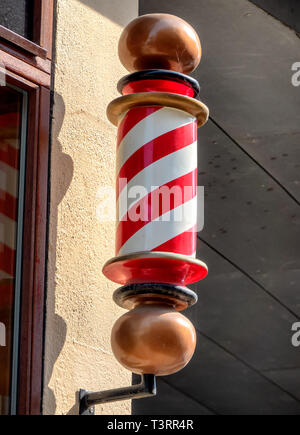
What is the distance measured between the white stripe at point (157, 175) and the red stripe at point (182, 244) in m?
0.11

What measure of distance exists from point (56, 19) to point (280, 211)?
2.98 meters

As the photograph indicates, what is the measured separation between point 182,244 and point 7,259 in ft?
1.40

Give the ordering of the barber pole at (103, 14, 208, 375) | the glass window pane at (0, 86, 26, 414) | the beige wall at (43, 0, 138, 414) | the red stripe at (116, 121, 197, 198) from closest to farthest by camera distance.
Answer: the barber pole at (103, 14, 208, 375) < the red stripe at (116, 121, 197, 198) < the glass window pane at (0, 86, 26, 414) < the beige wall at (43, 0, 138, 414)

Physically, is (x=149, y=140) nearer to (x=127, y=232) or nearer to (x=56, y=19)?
(x=127, y=232)

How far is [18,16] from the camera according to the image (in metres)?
2.28

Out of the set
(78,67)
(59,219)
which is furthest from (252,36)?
(59,219)

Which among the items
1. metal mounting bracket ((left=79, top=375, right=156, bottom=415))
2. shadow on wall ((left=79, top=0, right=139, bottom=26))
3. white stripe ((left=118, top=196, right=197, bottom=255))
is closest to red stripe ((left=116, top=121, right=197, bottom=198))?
white stripe ((left=118, top=196, right=197, bottom=255))

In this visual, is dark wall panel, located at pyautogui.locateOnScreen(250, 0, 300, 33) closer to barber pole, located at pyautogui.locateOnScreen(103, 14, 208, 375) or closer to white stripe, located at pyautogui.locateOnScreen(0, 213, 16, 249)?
barber pole, located at pyautogui.locateOnScreen(103, 14, 208, 375)

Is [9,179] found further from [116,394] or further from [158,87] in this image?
[116,394]

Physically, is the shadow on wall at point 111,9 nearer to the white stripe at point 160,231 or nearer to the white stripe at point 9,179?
the white stripe at point 9,179

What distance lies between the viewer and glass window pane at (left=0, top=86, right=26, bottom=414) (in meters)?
2.02

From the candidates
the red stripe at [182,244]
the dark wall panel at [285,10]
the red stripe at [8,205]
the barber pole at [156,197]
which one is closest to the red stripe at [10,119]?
the red stripe at [8,205]

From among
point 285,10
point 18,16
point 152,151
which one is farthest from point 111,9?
point 285,10

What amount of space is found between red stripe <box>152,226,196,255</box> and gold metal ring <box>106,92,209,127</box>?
256 mm
